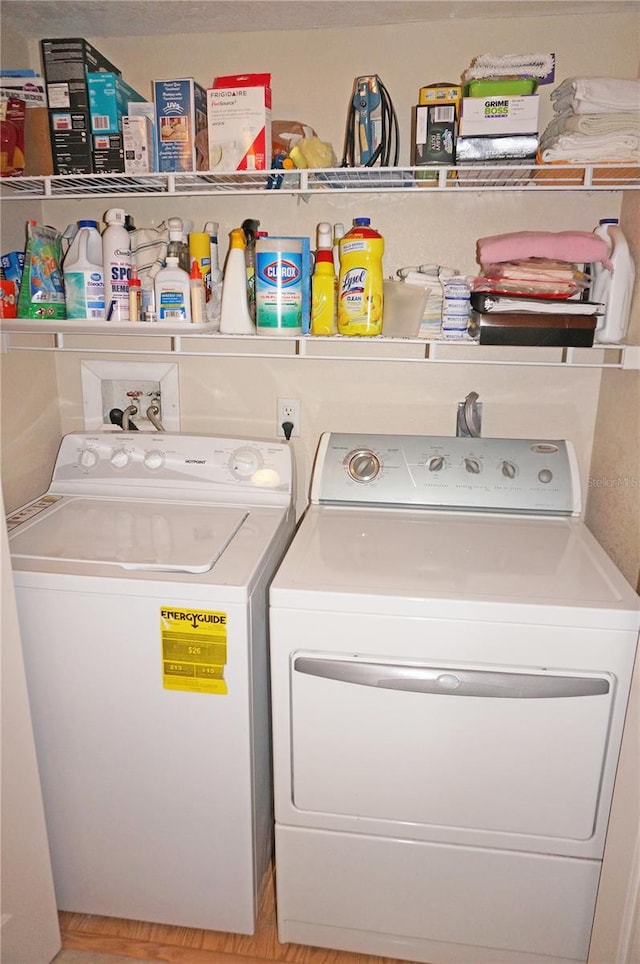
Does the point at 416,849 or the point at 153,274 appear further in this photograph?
the point at 153,274

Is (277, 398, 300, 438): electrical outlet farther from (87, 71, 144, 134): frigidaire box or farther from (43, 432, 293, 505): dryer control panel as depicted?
(87, 71, 144, 134): frigidaire box

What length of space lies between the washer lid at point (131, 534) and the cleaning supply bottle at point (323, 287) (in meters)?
0.54

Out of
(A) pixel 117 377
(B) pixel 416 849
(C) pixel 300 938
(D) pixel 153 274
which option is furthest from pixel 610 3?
(C) pixel 300 938

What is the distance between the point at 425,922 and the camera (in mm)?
1485

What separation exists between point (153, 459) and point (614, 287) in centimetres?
128

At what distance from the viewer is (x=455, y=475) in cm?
172

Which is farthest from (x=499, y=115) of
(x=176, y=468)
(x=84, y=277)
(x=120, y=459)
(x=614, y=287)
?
(x=120, y=459)

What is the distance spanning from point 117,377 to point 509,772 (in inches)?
61.6

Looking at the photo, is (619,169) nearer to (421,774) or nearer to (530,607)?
(530,607)

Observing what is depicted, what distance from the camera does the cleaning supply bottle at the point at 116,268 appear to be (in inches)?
65.6

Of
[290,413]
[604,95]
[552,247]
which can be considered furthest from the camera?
[290,413]

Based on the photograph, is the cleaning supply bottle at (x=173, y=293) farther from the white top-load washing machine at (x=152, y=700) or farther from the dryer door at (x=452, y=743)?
the dryer door at (x=452, y=743)

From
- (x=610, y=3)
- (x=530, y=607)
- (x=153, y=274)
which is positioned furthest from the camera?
(x=153, y=274)

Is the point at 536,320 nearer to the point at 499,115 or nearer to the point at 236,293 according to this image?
the point at 499,115
